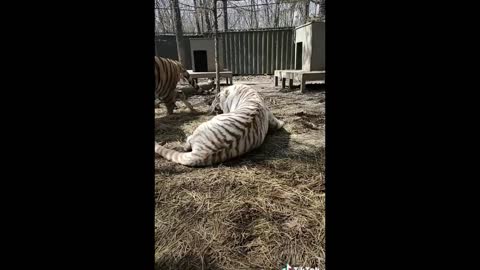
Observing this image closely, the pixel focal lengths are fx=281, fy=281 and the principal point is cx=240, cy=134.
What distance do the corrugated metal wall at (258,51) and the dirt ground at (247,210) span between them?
9.47 metres

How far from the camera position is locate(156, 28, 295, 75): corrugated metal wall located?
1215 cm

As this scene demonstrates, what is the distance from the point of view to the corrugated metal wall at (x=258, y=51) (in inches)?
478

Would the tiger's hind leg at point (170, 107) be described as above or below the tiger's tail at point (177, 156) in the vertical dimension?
above

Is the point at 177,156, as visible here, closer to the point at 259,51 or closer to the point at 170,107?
the point at 170,107

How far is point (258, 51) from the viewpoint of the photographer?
12641 millimetres

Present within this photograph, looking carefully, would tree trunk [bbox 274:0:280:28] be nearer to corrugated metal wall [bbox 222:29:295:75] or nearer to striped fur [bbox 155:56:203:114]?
corrugated metal wall [bbox 222:29:295:75]

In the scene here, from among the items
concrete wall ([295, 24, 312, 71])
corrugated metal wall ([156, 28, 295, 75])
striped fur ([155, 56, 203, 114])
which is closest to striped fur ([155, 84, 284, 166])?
striped fur ([155, 56, 203, 114])

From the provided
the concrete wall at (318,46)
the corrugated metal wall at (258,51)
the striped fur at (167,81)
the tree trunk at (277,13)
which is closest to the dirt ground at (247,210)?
the striped fur at (167,81)

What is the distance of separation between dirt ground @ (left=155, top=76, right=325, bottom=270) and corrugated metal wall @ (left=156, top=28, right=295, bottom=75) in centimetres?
947

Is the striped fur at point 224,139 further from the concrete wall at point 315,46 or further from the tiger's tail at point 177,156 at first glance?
the concrete wall at point 315,46
